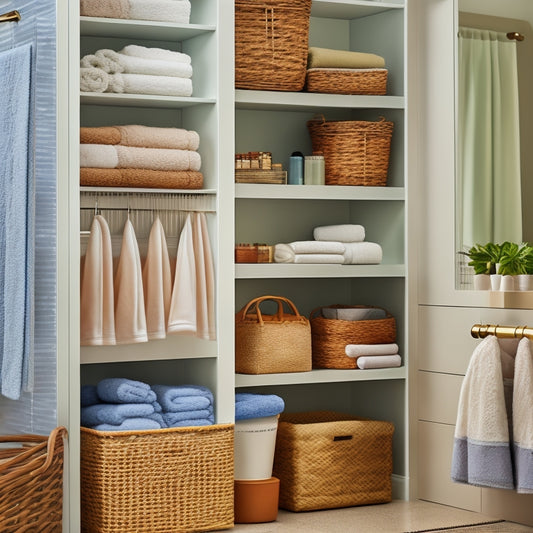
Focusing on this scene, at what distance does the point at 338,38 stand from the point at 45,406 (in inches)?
80.6

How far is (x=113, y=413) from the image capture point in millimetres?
3607

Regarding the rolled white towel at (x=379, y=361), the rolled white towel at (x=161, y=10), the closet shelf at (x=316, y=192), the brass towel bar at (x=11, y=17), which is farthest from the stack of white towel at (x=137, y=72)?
the rolled white towel at (x=379, y=361)

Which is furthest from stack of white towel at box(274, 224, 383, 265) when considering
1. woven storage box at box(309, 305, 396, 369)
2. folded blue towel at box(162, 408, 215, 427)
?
folded blue towel at box(162, 408, 215, 427)

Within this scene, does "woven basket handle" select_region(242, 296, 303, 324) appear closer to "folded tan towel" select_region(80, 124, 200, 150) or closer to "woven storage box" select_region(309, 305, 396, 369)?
"woven storage box" select_region(309, 305, 396, 369)

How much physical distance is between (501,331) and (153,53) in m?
1.52

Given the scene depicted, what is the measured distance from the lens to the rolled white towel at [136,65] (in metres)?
3.70

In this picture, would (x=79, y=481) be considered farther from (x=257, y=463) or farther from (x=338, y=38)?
(x=338, y=38)

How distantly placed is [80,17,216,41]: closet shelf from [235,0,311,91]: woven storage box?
7.5 inches

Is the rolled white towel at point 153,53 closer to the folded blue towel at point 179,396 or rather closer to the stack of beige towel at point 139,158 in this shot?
the stack of beige towel at point 139,158

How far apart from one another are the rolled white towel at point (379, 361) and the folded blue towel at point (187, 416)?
681 mm

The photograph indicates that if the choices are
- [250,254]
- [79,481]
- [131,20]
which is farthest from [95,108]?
[79,481]

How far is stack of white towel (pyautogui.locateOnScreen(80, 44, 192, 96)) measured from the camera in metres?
3.68

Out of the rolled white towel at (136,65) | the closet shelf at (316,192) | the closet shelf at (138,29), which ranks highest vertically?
the closet shelf at (138,29)

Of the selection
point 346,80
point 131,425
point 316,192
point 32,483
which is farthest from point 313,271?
point 32,483
